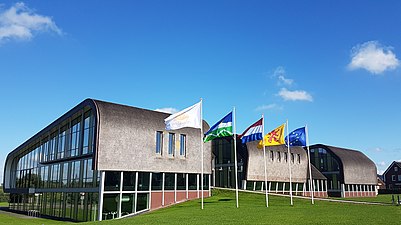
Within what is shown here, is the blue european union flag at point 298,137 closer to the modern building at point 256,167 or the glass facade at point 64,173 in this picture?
the modern building at point 256,167

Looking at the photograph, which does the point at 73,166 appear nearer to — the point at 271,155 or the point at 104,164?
the point at 104,164

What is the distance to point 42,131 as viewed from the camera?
41.7 metres

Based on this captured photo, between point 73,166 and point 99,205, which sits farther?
point 73,166

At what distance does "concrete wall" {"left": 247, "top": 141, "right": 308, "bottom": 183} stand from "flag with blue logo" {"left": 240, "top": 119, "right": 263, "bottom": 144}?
16.4m

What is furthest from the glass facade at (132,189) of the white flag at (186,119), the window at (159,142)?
the white flag at (186,119)

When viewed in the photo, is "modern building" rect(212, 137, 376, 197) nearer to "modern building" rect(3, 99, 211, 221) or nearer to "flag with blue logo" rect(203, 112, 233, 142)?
"modern building" rect(3, 99, 211, 221)

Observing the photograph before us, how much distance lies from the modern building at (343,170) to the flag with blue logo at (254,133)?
37.4 meters

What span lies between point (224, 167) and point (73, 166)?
20.5 meters

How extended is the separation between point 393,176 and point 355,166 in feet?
103

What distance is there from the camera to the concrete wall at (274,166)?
4538 centimetres

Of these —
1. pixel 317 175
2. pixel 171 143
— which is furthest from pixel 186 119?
pixel 317 175

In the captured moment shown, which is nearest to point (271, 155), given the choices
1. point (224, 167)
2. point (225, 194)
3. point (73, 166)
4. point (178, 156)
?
point (224, 167)

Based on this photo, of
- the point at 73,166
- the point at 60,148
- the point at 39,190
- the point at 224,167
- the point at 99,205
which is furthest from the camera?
the point at 224,167

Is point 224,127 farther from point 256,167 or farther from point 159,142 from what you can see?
point 256,167
